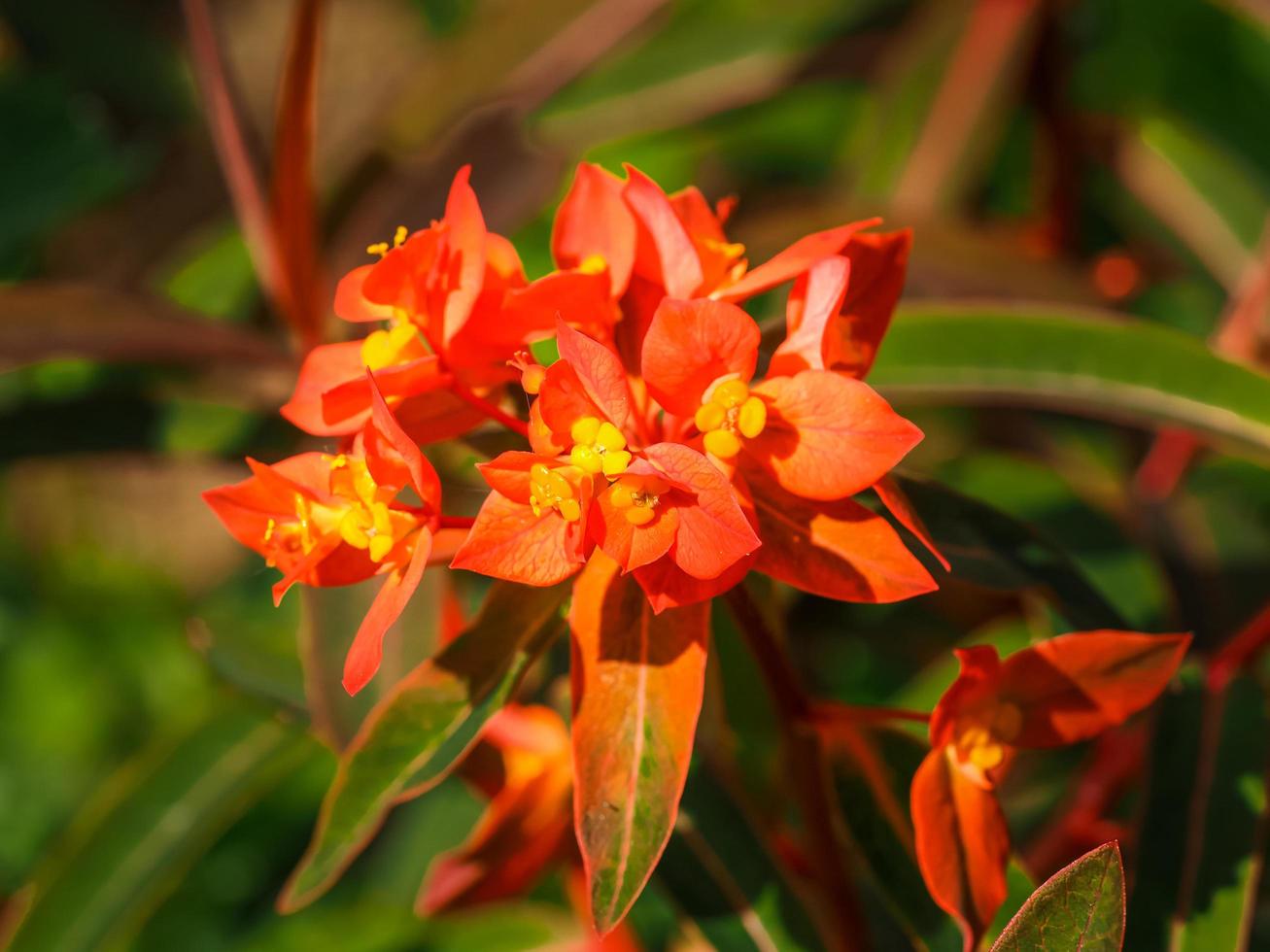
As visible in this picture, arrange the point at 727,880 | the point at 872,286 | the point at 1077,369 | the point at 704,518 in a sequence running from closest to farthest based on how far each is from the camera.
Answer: the point at 704,518
the point at 872,286
the point at 727,880
the point at 1077,369

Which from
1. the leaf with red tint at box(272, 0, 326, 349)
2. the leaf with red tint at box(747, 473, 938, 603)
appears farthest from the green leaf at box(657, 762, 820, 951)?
the leaf with red tint at box(272, 0, 326, 349)

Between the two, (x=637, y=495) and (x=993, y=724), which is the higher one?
(x=637, y=495)

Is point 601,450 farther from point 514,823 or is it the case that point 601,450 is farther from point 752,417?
point 514,823

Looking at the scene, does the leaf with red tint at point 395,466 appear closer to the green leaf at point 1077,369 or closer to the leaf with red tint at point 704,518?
the leaf with red tint at point 704,518

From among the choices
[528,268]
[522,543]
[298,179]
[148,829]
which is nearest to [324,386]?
[522,543]

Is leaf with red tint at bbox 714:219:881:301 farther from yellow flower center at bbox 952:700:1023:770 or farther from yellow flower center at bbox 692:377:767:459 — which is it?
yellow flower center at bbox 952:700:1023:770

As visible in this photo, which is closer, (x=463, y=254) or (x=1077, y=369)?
(x=463, y=254)
